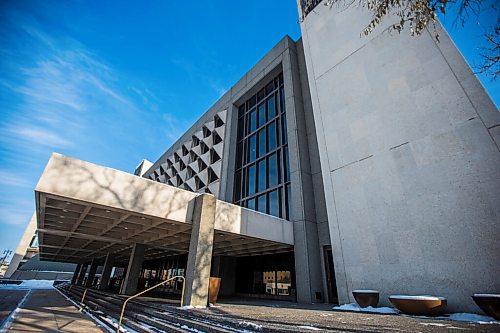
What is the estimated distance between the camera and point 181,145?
1113 inches

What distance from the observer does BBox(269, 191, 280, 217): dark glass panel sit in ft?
47.6

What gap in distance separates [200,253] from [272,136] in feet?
34.9

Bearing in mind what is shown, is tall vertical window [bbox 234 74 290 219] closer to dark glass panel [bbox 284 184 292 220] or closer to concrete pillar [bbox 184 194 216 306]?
dark glass panel [bbox 284 184 292 220]

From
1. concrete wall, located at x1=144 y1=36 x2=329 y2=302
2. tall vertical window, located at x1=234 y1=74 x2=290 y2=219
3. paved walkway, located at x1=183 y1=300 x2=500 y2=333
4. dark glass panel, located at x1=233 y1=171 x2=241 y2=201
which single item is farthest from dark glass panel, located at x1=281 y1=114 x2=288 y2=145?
paved walkway, located at x1=183 y1=300 x2=500 y2=333

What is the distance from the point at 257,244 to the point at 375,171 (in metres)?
7.11

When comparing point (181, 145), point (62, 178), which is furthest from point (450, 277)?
point (181, 145)

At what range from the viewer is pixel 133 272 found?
15.1 meters

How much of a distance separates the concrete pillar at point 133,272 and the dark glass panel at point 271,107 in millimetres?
13014

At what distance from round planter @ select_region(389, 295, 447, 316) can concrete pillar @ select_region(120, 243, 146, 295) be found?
14.4 metres

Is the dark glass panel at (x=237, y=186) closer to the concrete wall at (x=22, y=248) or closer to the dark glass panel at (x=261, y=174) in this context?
the dark glass panel at (x=261, y=174)

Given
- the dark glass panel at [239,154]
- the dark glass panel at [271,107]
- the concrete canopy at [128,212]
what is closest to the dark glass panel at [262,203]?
the concrete canopy at [128,212]

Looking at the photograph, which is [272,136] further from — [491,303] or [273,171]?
[491,303]

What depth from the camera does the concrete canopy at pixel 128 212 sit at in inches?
292

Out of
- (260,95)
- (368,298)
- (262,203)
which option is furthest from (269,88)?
(368,298)
